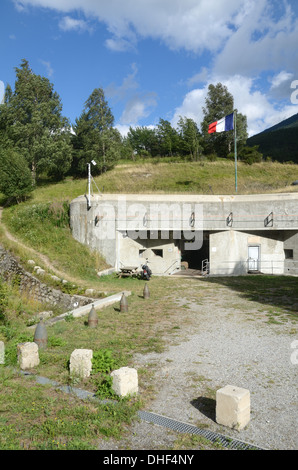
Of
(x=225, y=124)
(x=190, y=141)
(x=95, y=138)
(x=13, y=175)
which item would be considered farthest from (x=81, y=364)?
(x=190, y=141)

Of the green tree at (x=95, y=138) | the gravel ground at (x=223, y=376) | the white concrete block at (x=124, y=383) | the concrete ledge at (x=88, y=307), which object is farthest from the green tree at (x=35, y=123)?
the white concrete block at (x=124, y=383)

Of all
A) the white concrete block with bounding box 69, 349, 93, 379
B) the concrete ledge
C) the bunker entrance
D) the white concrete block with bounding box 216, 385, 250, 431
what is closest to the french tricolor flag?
the bunker entrance

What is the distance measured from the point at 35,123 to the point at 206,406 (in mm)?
33298

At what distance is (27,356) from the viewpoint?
6.79m

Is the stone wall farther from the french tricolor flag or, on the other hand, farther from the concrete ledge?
the french tricolor flag

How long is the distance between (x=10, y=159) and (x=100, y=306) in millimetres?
18827

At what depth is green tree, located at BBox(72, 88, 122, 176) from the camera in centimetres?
3828

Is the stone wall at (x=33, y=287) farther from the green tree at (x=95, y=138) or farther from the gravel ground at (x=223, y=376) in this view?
the green tree at (x=95, y=138)

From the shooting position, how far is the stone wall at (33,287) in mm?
14484

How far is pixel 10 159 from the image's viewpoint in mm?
26297

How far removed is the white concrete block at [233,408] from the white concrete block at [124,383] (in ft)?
4.92

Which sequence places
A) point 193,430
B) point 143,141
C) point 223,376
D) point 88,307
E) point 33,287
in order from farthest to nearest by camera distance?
1. point 143,141
2. point 33,287
3. point 88,307
4. point 223,376
5. point 193,430

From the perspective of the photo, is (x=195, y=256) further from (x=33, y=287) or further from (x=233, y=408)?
(x=233, y=408)
